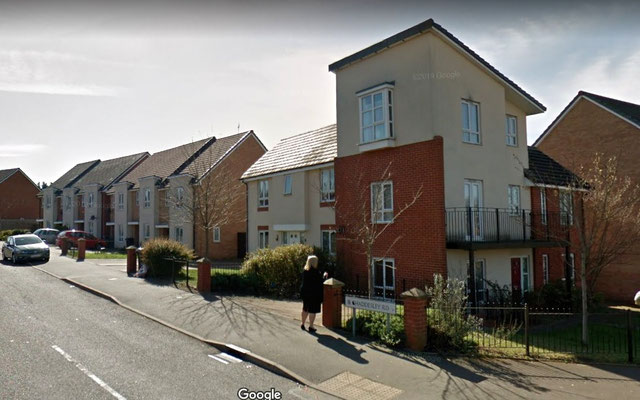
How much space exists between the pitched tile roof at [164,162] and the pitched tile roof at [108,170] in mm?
2595

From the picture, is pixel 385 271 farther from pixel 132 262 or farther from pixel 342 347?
pixel 132 262

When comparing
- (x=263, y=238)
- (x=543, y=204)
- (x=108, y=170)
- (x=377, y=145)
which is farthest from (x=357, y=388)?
(x=108, y=170)

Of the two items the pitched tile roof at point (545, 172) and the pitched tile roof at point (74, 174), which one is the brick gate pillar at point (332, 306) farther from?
the pitched tile roof at point (74, 174)

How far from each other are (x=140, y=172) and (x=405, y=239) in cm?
3194

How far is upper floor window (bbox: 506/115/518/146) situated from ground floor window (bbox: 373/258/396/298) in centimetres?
716

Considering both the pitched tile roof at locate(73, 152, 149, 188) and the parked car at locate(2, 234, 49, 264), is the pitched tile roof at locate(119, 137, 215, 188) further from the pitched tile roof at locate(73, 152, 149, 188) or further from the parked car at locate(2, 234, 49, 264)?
the parked car at locate(2, 234, 49, 264)

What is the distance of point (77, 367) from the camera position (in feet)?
24.0

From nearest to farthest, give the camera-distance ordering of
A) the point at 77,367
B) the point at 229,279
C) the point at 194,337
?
1. the point at 77,367
2. the point at 194,337
3. the point at 229,279

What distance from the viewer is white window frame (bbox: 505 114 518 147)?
56.6 ft

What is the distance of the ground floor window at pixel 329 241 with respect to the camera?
18828 millimetres

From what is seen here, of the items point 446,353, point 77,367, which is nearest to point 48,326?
point 77,367

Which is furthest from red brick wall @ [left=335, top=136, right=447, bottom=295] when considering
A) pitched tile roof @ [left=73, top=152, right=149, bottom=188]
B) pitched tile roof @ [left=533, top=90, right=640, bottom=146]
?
pitched tile roof @ [left=73, top=152, right=149, bottom=188]

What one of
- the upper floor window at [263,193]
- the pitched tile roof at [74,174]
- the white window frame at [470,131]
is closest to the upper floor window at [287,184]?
the upper floor window at [263,193]

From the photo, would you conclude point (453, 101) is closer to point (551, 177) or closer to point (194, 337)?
point (551, 177)
